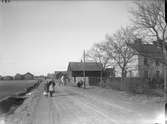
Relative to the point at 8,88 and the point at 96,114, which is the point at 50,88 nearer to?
the point at 96,114

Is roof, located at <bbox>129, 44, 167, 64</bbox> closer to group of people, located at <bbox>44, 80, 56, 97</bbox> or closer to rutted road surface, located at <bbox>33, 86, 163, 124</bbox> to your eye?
rutted road surface, located at <bbox>33, 86, 163, 124</bbox>

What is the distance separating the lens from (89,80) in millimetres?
30016

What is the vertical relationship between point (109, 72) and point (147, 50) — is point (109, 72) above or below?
below

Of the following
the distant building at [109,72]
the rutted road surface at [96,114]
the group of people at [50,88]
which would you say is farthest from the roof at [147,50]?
the distant building at [109,72]

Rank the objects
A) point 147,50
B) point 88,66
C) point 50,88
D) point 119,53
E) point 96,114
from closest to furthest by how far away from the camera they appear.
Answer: point 96,114
point 147,50
point 50,88
point 119,53
point 88,66

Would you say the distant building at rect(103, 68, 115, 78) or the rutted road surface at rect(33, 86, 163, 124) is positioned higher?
the distant building at rect(103, 68, 115, 78)

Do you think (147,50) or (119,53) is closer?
(147,50)

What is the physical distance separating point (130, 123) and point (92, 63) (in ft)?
93.4

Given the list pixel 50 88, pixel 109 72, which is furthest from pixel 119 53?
pixel 50 88

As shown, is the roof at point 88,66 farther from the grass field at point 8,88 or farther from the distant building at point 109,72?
the grass field at point 8,88

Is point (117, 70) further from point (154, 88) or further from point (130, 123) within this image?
point (130, 123)

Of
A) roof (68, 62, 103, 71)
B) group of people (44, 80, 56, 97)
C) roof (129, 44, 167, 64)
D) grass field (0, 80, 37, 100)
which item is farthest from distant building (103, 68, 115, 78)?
roof (129, 44, 167, 64)

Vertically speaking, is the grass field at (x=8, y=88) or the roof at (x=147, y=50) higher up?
the roof at (x=147, y=50)

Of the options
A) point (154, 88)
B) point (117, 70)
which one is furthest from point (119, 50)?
point (154, 88)
